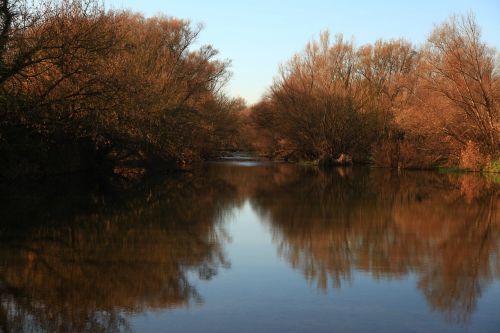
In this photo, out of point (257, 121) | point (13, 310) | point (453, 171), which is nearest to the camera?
point (13, 310)

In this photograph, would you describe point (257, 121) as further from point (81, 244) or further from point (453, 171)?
point (81, 244)

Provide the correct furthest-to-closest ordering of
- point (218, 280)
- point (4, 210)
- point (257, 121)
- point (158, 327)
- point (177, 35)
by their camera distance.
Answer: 1. point (257, 121)
2. point (177, 35)
3. point (4, 210)
4. point (218, 280)
5. point (158, 327)

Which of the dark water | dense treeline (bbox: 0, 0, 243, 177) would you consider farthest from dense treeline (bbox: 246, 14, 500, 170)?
the dark water

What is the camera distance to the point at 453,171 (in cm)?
3831

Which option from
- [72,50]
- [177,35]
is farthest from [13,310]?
[177,35]

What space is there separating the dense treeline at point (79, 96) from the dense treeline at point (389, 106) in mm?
16252

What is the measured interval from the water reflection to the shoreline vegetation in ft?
20.4

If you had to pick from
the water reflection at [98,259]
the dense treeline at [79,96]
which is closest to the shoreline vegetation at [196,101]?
the dense treeline at [79,96]

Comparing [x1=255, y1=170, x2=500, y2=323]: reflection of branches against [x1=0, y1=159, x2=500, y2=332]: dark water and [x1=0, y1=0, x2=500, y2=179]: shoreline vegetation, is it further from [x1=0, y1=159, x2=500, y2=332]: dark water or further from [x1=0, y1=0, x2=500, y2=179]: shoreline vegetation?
[x1=0, y1=0, x2=500, y2=179]: shoreline vegetation

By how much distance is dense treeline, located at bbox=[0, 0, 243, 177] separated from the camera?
61.8 ft

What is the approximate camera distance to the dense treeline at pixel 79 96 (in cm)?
1884

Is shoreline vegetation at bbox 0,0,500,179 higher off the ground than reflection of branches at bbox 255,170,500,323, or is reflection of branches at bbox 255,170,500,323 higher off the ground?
shoreline vegetation at bbox 0,0,500,179

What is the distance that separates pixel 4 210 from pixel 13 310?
855 centimetres

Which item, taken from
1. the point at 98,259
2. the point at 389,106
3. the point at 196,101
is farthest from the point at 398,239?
the point at 389,106
